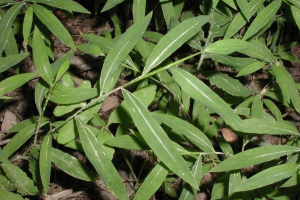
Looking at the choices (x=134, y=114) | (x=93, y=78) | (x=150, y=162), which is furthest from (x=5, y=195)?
(x=93, y=78)

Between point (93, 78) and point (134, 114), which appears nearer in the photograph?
point (134, 114)

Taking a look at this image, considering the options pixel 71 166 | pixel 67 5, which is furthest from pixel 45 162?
pixel 67 5

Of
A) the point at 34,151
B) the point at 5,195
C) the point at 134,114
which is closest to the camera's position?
the point at 134,114

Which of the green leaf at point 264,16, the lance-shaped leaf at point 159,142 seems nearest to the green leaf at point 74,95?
the lance-shaped leaf at point 159,142

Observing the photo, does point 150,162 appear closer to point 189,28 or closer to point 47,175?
point 47,175

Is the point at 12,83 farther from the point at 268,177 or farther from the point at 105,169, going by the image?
the point at 268,177

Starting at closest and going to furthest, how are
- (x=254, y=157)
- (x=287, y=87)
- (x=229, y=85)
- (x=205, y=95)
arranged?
(x=205, y=95) → (x=254, y=157) → (x=287, y=87) → (x=229, y=85)
